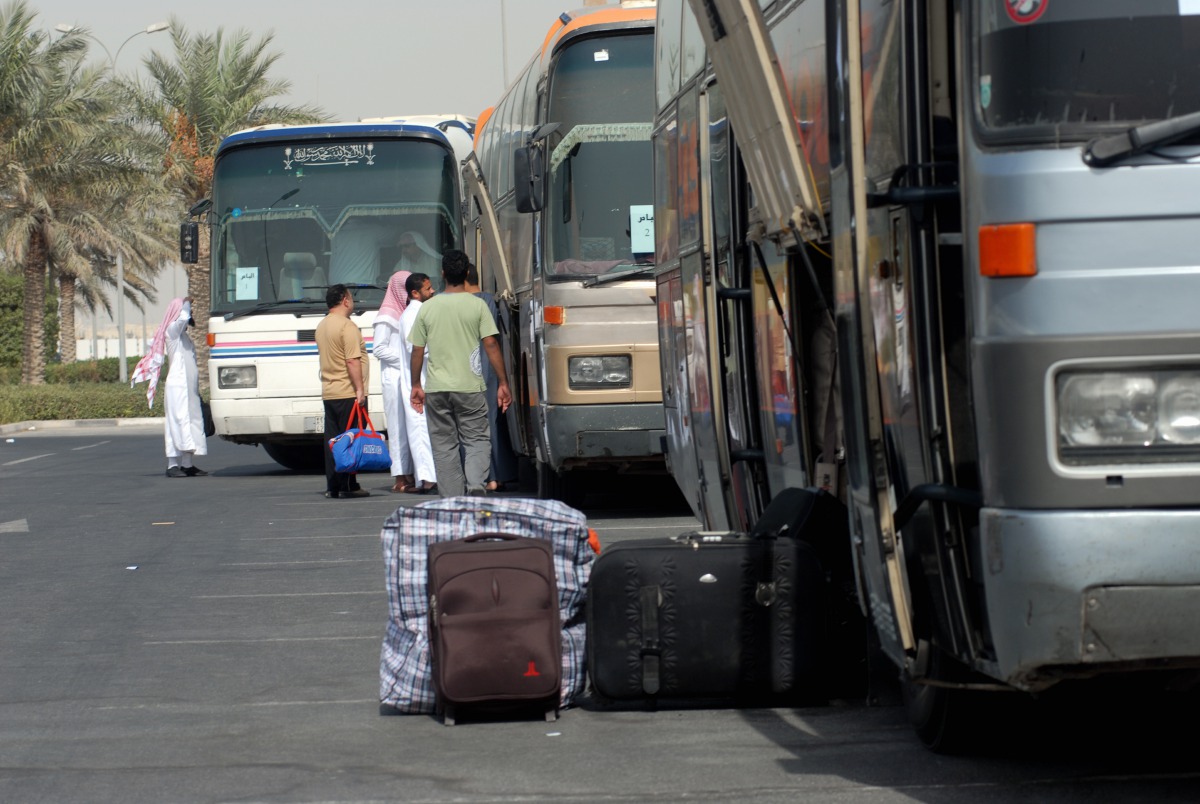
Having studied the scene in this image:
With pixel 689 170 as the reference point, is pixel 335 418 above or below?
below

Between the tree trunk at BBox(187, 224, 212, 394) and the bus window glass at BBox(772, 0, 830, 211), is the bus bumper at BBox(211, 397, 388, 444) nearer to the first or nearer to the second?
the bus window glass at BBox(772, 0, 830, 211)

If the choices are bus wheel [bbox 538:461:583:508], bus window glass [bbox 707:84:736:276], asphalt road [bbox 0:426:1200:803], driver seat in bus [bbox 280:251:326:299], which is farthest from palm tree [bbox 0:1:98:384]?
bus window glass [bbox 707:84:736:276]

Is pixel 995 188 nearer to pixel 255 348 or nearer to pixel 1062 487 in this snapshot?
pixel 1062 487

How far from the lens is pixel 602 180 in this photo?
12219 millimetres

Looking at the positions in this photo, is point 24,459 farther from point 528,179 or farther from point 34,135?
point 34,135

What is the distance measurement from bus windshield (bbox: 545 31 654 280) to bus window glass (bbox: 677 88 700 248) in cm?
362

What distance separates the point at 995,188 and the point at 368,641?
4.55m

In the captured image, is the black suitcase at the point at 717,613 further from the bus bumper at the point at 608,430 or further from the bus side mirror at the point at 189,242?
the bus side mirror at the point at 189,242

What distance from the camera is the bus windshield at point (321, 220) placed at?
17797 mm

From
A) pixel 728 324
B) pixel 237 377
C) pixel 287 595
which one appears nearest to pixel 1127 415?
pixel 728 324

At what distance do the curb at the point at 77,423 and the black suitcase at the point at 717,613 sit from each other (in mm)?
30701

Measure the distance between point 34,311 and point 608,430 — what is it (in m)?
32.3

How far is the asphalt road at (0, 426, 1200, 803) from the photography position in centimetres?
496

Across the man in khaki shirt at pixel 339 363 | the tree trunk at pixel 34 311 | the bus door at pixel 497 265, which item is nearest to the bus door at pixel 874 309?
the bus door at pixel 497 265
